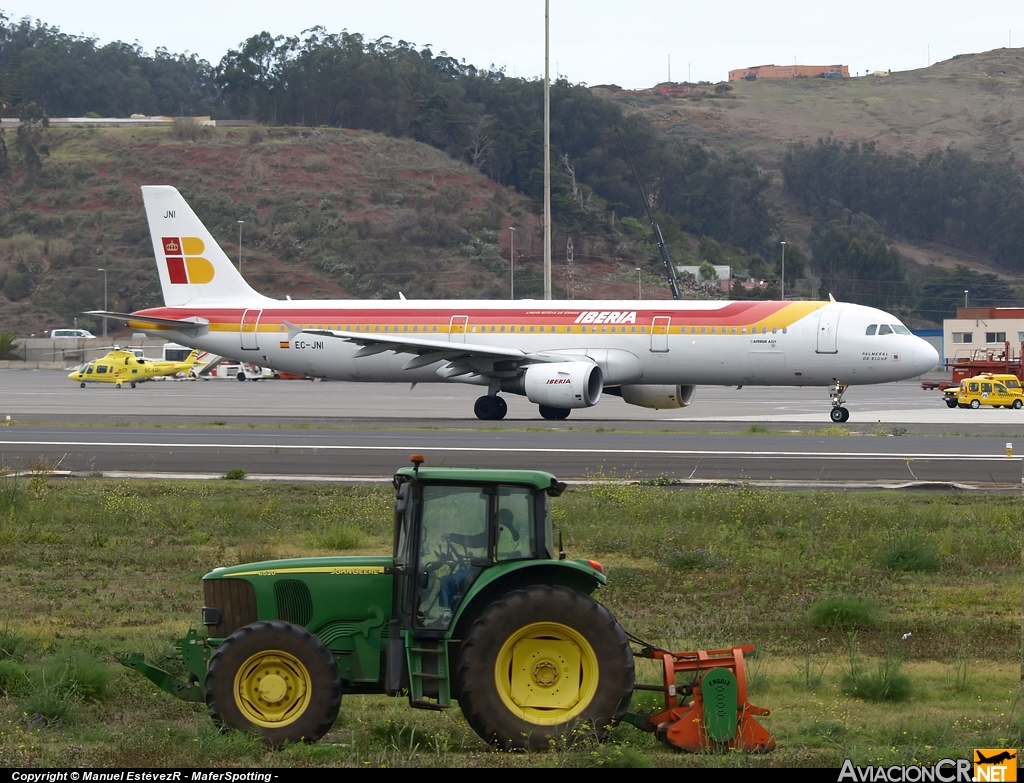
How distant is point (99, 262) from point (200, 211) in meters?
12.6

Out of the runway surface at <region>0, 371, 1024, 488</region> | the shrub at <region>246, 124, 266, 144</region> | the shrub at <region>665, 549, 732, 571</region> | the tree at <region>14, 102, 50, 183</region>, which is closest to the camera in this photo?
the shrub at <region>665, 549, 732, 571</region>

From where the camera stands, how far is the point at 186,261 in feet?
137

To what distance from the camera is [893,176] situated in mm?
189500

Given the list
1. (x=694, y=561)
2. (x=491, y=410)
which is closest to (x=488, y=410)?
(x=491, y=410)

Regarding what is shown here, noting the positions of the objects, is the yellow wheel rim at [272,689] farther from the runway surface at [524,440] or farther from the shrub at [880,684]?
the runway surface at [524,440]

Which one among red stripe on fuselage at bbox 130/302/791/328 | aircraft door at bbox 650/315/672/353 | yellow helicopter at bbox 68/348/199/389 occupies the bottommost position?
yellow helicopter at bbox 68/348/199/389

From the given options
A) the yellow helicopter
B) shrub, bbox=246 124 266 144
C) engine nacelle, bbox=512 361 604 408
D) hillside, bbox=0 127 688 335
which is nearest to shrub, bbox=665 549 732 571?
engine nacelle, bbox=512 361 604 408

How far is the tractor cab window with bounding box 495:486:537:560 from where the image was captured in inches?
311

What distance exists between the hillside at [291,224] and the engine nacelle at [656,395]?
79.9m

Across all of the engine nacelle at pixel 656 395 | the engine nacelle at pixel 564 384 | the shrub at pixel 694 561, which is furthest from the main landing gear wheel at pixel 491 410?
the shrub at pixel 694 561

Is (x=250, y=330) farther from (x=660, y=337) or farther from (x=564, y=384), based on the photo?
(x=660, y=337)

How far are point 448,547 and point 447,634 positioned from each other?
535 millimetres

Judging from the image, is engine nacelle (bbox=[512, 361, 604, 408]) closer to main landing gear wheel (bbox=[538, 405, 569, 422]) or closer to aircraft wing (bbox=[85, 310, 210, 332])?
main landing gear wheel (bbox=[538, 405, 569, 422])

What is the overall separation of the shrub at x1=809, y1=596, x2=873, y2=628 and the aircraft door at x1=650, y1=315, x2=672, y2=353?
24.4m
